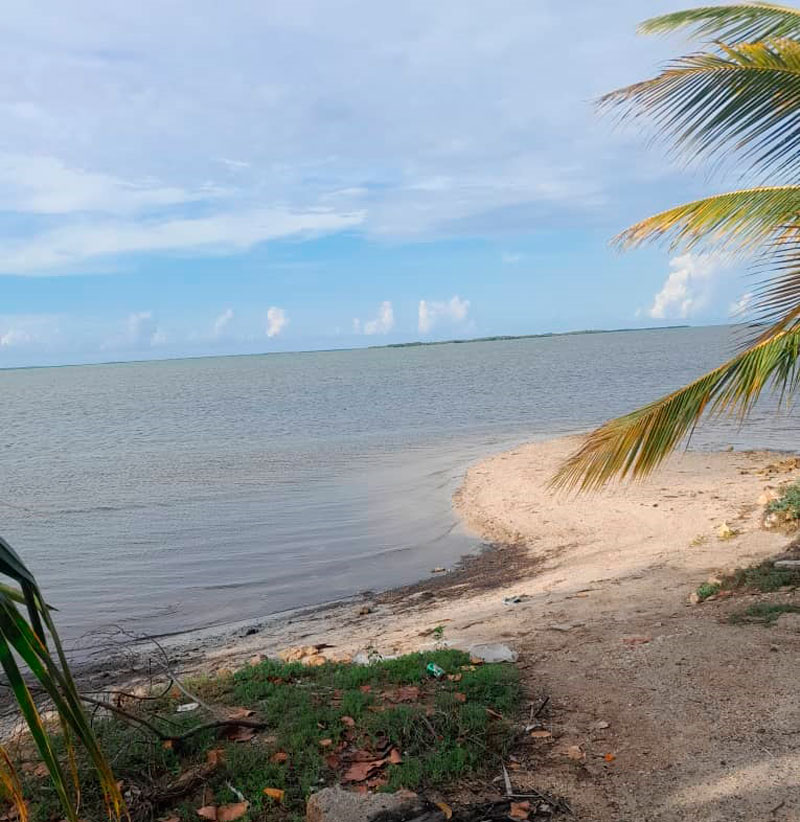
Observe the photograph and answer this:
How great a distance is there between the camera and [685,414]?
5059 millimetres

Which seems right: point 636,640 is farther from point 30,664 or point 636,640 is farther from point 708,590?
point 30,664

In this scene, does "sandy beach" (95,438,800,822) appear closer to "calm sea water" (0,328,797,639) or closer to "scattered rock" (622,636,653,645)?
"scattered rock" (622,636,653,645)

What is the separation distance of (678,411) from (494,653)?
2.32 meters

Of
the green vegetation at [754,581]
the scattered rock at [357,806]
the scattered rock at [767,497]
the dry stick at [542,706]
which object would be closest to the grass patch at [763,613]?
the green vegetation at [754,581]

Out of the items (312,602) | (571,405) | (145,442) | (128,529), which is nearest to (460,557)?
(312,602)

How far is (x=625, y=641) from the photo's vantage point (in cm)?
605

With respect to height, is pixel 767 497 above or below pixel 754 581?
below

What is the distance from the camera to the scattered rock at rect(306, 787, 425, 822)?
331 centimetres

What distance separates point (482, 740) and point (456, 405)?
34036mm

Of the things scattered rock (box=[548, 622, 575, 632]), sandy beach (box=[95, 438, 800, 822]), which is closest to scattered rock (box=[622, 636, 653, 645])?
sandy beach (box=[95, 438, 800, 822])

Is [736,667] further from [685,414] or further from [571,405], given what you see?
[571,405]

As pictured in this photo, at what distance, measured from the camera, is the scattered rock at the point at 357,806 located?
3.31m

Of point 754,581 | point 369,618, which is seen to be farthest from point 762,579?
point 369,618

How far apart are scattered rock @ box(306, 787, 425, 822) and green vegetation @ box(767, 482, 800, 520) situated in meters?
7.37
